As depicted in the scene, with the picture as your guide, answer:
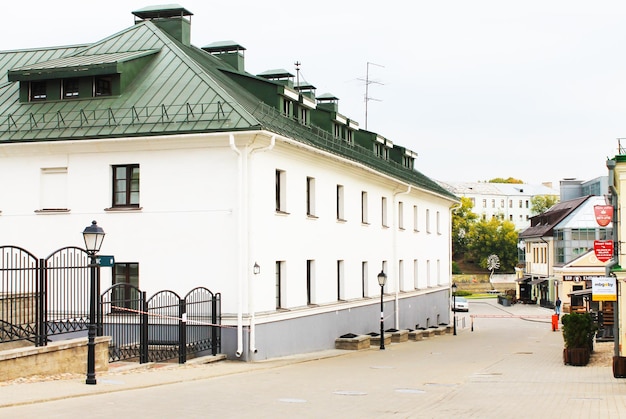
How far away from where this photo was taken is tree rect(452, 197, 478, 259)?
131 metres

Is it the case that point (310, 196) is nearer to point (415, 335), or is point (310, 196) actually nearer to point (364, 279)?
point (364, 279)

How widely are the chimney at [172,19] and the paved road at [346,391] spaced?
1181cm

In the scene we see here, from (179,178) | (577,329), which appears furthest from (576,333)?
(179,178)

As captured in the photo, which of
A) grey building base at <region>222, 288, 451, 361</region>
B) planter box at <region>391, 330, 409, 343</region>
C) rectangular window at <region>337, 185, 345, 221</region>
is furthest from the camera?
planter box at <region>391, 330, 409, 343</region>

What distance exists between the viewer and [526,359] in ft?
92.0

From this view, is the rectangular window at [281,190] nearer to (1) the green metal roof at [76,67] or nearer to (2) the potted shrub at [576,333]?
(1) the green metal roof at [76,67]

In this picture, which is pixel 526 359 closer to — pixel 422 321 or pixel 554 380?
pixel 554 380

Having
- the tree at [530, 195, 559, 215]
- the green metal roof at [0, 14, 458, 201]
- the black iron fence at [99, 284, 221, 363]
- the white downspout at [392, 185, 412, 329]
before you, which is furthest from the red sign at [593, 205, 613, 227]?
the tree at [530, 195, 559, 215]

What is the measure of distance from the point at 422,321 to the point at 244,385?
91.8 feet

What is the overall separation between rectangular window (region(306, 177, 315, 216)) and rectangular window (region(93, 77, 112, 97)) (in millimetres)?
6723

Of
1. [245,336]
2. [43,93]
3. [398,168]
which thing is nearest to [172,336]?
[245,336]

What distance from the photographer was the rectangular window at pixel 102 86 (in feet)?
80.3

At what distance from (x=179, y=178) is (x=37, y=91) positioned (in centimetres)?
577

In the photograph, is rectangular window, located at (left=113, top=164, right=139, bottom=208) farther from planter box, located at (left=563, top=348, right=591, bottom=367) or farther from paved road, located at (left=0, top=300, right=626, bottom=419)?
planter box, located at (left=563, top=348, right=591, bottom=367)
